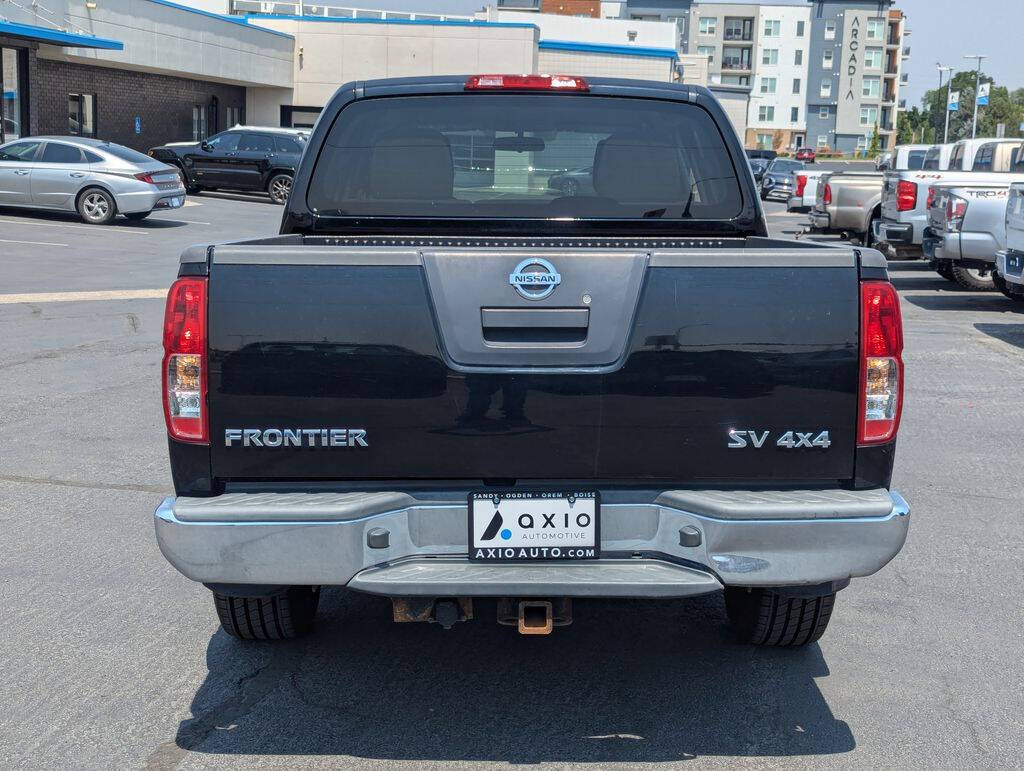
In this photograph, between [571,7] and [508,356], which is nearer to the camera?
[508,356]

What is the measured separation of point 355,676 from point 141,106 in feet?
127

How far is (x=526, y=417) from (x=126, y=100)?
126 feet

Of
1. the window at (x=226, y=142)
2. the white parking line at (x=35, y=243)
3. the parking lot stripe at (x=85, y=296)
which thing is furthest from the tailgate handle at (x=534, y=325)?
the window at (x=226, y=142)

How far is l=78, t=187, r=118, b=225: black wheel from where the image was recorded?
2503 centimetres

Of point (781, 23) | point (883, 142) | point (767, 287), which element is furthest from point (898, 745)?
point (883, 142)

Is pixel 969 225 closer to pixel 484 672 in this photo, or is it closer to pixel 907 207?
pixel 907 207

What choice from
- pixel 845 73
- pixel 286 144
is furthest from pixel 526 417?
pixel 845 73

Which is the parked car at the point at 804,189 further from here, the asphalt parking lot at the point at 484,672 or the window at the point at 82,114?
the asphalt parking lot at the point at 484,672

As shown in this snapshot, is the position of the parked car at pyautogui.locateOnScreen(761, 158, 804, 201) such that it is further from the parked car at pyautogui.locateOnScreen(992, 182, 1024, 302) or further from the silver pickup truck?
the parked car at pyautogui.locateOnScreen(992, 182, 1024, 302)

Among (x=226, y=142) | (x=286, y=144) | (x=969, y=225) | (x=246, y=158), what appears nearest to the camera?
(x=969, y=225)

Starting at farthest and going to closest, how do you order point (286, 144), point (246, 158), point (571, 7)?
1. point (571, 7)
2. point (246, 158)
3. point (286, 144)

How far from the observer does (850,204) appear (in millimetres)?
21875

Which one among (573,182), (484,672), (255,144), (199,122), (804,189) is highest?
(199,122)

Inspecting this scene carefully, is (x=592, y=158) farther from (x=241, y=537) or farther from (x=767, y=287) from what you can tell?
(x=241, y=537)
